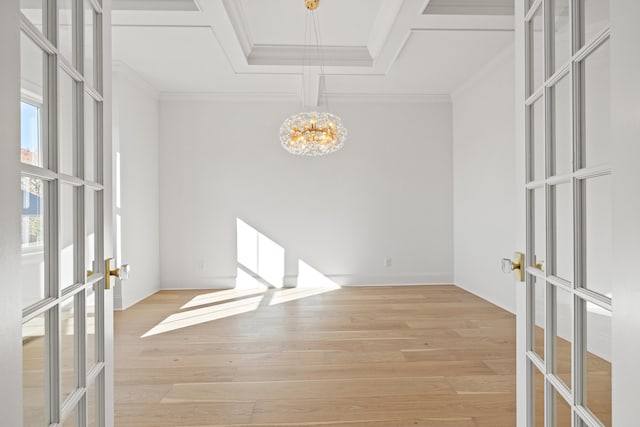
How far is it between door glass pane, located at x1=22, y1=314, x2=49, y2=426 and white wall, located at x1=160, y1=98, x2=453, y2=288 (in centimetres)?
466

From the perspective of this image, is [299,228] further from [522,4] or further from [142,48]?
[522,4]

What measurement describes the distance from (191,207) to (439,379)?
13.7 feet

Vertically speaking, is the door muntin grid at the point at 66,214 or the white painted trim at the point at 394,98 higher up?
the white painted trim at the point at 394,98

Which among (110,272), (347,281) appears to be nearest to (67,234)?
(110,272)

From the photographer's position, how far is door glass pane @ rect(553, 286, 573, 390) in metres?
1.04

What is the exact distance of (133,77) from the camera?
180 inches

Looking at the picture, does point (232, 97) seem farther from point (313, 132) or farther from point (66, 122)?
point (66, 122)

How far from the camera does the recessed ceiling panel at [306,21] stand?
3.40m

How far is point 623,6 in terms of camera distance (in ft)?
2.38

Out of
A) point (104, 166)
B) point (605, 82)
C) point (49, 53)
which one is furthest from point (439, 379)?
point (49, 53)

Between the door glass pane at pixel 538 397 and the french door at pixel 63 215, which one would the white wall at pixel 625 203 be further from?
the french door at pixel 63 215

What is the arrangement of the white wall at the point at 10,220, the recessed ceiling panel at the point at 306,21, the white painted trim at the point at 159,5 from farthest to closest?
the recessed ceiling panel at the point at 306,21 < the white painted trim at the point at 159,5 < the white wall at the point at 10,220

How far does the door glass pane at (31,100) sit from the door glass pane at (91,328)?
1.59 ft

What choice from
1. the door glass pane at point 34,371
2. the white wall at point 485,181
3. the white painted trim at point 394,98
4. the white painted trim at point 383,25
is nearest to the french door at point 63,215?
the door glass pane at point 34,371
